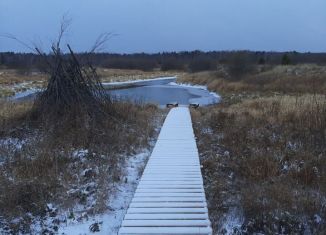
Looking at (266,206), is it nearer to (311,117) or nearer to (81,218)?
(81,218)

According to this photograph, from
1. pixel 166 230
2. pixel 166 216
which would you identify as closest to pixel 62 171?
pixel 166 216

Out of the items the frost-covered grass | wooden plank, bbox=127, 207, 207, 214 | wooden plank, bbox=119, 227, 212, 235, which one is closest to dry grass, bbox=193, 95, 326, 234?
wooden plank, bbox=127, 207, 207, 214

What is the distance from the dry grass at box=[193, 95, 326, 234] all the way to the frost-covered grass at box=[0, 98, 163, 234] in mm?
1518

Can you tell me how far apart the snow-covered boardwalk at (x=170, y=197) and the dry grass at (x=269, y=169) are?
0.26 m

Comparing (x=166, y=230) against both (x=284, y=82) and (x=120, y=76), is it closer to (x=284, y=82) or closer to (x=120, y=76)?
(x=284, y=82)

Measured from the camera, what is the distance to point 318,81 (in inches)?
1157

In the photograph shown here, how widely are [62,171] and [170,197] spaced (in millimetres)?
2122

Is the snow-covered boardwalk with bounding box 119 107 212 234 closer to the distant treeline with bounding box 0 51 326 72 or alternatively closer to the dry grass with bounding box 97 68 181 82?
the distant treeline with bounding box 0 51 326 72

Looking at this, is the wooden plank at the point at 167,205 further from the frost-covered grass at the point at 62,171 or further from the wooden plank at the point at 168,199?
the frost-covered grass at the point at 62,171

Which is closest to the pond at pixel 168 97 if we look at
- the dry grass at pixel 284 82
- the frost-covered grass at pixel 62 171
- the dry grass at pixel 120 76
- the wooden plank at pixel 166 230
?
the dry grass at pixel 284 82

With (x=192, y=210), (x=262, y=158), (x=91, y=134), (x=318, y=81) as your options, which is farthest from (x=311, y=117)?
(x=318, y=81)

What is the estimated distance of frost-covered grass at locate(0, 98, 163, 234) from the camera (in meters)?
6.15

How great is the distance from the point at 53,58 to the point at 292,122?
21.6 feet

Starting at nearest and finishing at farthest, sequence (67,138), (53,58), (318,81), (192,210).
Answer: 1. (192,210)
2. (67,138)
3. (53,58)
4. (318,81)
